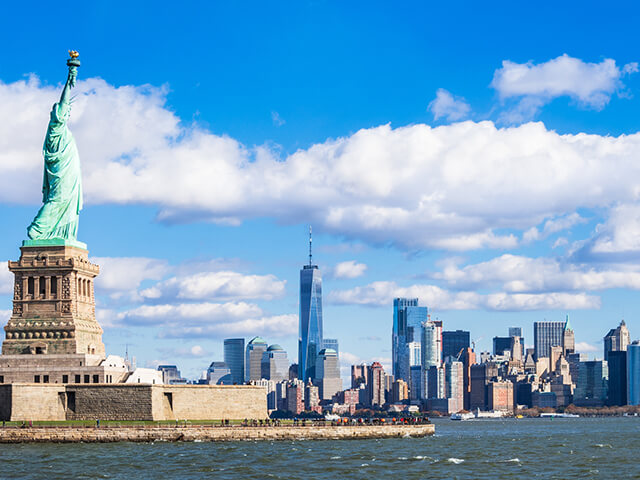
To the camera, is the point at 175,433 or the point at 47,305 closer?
the point at 175,433

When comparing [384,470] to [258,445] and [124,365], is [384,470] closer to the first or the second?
[258,445]

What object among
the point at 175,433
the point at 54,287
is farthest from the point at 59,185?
the point at 175,433

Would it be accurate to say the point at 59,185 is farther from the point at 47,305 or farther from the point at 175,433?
the point at 175,433

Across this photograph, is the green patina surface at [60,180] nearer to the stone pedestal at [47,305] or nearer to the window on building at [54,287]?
the stone pedestal at [47,305]

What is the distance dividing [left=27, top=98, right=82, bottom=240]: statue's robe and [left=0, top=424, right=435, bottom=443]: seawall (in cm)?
2422

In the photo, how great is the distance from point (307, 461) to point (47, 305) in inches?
1577

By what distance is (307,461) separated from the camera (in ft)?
321

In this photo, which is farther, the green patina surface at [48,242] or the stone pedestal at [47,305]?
the green patina surface at [48,242]

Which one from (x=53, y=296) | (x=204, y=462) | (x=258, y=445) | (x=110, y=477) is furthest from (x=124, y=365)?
(x=110, y=477)

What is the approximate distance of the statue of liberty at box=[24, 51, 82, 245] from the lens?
126 metres

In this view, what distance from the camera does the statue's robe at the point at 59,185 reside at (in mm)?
126062

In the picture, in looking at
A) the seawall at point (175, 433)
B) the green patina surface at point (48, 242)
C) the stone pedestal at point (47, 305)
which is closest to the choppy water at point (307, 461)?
the seawall at point (175, 433)

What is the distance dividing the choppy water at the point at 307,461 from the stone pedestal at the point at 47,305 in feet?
54.6

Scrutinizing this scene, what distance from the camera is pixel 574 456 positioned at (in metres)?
112
